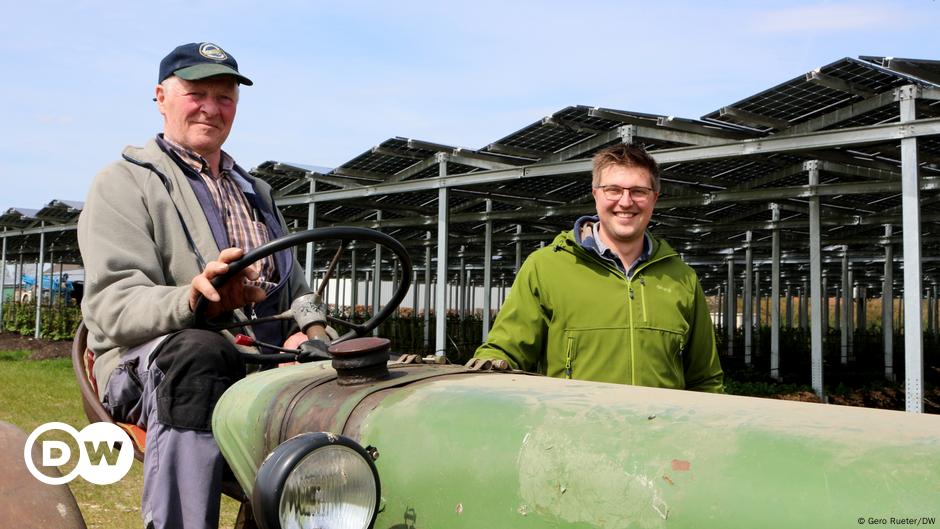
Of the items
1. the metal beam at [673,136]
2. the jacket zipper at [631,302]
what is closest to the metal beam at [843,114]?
the metal beam at [673,136]

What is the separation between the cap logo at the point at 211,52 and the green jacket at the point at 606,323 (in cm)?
126

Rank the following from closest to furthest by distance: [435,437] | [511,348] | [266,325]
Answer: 1. [435,437]
2. [266,325]
3. [511,348]

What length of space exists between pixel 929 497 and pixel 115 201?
90.4 inches

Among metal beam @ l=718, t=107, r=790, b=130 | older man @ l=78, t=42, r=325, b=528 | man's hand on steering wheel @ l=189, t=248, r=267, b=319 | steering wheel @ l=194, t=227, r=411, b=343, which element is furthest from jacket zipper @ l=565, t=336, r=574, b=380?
metal beam @ l=718, t=107, r=790, b=130

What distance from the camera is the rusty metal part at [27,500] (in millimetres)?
2545

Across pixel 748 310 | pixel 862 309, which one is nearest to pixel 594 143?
pixel 748 310

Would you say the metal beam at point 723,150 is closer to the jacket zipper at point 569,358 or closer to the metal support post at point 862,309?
the jacket zipper at point 569,358

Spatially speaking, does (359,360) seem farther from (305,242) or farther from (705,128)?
(705,128)

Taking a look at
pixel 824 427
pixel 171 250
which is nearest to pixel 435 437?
pixel 824 427

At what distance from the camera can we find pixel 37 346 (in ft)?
68.2

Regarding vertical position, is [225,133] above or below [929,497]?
above

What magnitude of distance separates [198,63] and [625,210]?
149 centimetres

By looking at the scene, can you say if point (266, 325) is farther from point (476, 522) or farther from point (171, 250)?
point (476, 522)

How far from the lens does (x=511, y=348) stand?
3.25m
